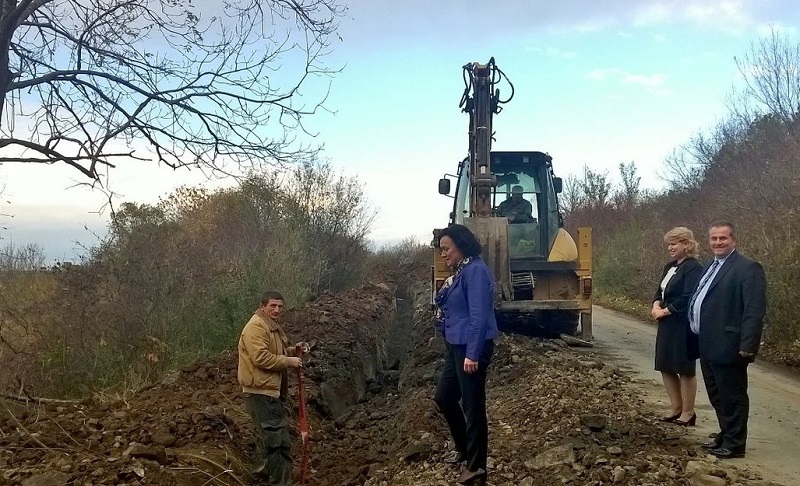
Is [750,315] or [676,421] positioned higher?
[750,315]

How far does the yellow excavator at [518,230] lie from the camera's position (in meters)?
10.4

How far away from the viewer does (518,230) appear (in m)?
12.2

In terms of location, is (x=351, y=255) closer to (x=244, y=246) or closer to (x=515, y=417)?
(x=244, y=246)

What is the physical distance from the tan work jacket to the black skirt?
3288 mm

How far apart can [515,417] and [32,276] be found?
25.0ft

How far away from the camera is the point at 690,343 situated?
19.7ft

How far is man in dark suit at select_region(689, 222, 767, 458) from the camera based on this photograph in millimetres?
5082

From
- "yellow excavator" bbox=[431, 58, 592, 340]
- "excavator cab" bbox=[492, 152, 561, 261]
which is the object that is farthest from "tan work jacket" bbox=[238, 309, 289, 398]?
"excavator cab" bbox=[492, 152, 561, 261]

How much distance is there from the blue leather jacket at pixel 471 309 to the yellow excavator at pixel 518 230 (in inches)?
194

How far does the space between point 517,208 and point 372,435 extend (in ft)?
19.0

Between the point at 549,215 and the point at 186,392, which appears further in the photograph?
the point at 549,215

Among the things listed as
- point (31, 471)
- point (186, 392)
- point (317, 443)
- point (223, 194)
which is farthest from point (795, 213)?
point (223, 194)

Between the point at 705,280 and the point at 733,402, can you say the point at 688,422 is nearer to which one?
the point at 733,402

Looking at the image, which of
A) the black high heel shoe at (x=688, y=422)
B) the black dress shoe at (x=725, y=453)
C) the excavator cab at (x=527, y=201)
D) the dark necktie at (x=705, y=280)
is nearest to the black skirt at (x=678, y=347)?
the dark necktie at (x=705, y=280)
